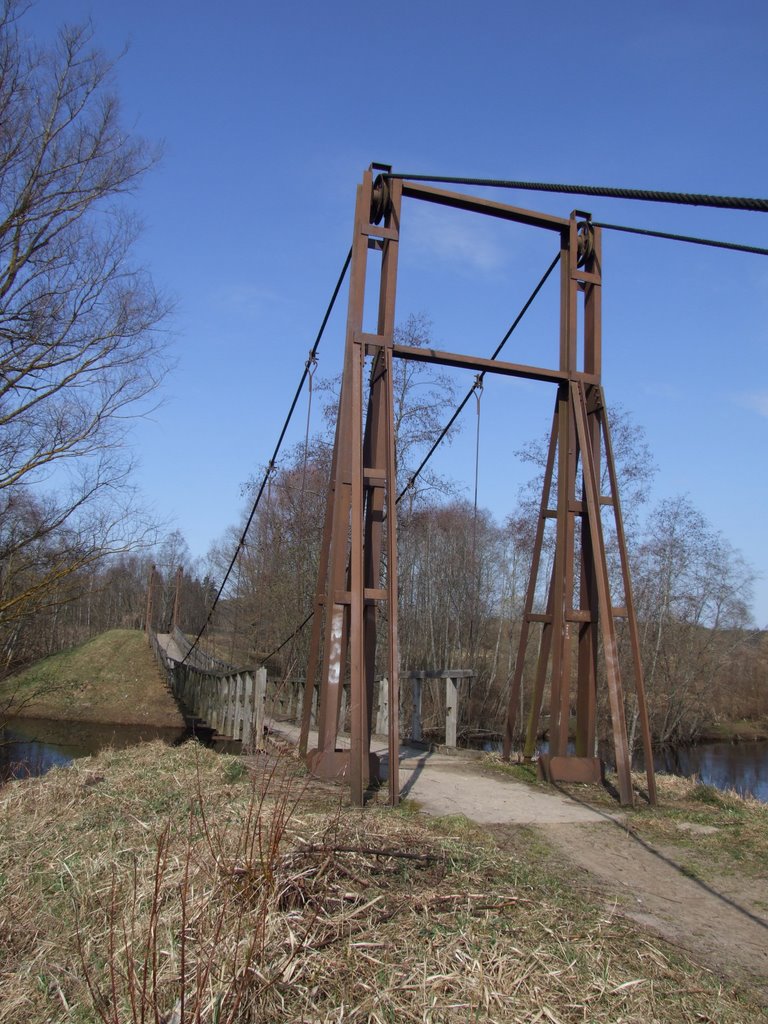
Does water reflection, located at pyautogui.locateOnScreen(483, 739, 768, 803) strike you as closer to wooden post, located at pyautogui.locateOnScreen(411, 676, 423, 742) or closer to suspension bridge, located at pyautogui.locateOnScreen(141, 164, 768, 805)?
wooden post, located at pyautogui.locateOnScreen(411, 676, 423, 742)

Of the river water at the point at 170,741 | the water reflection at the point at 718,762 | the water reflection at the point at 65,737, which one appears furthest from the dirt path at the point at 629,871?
the water reflection at the point at 718,762

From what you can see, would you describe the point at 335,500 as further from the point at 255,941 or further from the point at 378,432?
the point at 255,941

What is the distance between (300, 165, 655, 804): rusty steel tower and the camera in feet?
17.1

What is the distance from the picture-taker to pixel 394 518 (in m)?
5.20

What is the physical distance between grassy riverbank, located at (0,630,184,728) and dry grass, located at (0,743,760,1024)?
71.3 feet

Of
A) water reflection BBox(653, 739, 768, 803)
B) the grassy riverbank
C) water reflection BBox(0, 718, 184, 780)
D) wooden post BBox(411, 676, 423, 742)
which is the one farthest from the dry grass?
the grassy riverbank

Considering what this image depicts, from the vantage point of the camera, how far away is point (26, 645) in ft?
31.0

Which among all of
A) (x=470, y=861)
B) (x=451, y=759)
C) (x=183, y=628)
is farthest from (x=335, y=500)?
(x=183, y=628)

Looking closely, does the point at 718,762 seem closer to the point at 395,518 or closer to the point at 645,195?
the point at 395,518

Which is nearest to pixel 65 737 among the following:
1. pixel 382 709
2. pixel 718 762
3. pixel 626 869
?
pixel 382 709

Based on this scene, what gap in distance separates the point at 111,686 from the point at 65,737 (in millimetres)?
8693

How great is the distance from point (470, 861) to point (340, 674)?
2.12m

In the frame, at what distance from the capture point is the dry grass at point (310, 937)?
2.06 m

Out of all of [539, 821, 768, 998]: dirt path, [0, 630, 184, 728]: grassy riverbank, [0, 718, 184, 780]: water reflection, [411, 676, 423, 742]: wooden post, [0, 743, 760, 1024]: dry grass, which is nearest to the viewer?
[0, 743, 760, 1024]: dry grass
